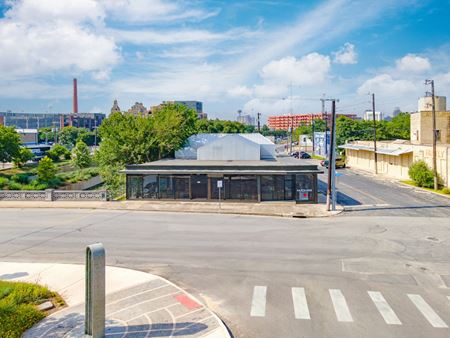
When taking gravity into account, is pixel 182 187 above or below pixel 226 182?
below

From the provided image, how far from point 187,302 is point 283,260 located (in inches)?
229

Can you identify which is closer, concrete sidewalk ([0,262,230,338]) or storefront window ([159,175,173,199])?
concrete sidewalk ([0,262,230,338])

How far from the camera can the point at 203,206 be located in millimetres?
30984

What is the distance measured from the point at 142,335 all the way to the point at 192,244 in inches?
373

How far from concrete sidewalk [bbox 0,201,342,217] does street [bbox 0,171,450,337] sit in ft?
4.84

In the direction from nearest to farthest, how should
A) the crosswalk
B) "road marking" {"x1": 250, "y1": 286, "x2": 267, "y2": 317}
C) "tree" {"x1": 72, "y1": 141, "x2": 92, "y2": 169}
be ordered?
the crosswalk < "road marking" {"x1": 250, "y1": 286, "x2": 267, "y2": 317} < "tree" {"x1": 72, "y1": 141, "x2": 92, "y2": 169}

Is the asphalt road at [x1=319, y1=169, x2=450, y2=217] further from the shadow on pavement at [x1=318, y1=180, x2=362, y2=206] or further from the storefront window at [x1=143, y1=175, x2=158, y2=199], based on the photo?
the storefront window at [x1=143, y1=175, x2=158, y2=199]

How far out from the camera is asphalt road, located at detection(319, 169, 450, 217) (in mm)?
29069

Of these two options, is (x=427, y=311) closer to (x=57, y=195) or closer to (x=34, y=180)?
(x=57, y=195)

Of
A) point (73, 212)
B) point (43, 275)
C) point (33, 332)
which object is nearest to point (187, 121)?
point (73, 212)

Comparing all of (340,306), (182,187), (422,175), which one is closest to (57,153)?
(182,187)

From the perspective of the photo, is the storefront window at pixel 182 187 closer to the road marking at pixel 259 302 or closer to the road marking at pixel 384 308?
the road marking at pixel 259 302

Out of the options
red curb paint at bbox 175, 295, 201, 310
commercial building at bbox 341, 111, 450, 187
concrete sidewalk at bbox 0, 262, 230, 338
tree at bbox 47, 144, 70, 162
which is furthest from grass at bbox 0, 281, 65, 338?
tree at bbox 47, 144, 70, 162

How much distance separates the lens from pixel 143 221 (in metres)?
26.1
